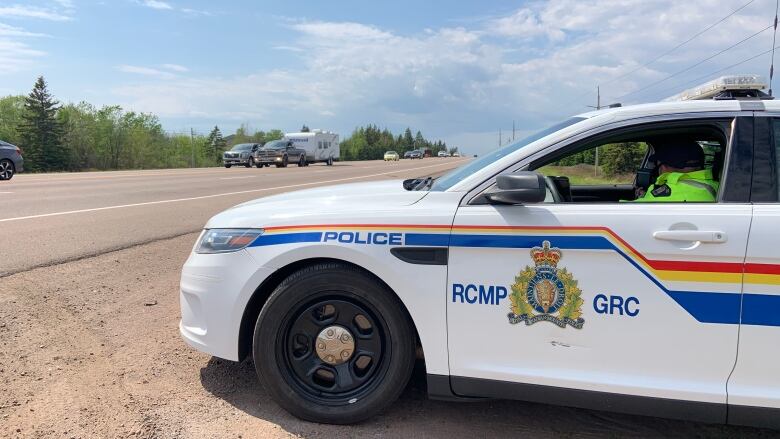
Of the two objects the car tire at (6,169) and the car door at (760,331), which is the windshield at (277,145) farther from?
the car door at (760,331)

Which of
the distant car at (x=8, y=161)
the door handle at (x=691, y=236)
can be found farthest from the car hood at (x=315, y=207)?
the distant car at (x=8, y=161)

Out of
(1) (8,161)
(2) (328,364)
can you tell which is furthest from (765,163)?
(1) (8,161)

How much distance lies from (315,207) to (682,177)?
6.77 ft

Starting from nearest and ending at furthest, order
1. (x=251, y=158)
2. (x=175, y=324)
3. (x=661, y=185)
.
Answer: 1. (x=661, y=185)
2. (x=175, y=324)
3. (x=251, y=158)

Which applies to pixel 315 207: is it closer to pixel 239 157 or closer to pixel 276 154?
pixel 276 154

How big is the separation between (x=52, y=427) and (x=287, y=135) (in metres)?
41.6

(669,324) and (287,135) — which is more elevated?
(287,135)

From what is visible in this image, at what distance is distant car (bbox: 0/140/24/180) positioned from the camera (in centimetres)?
1853

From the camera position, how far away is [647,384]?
2465 millimetres

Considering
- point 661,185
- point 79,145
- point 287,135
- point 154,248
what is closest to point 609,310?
point 661,185

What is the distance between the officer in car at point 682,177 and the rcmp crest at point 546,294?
79cm

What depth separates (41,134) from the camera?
178 ft

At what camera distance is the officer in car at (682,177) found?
9.14ft

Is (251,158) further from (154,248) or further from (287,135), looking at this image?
(154,248)
